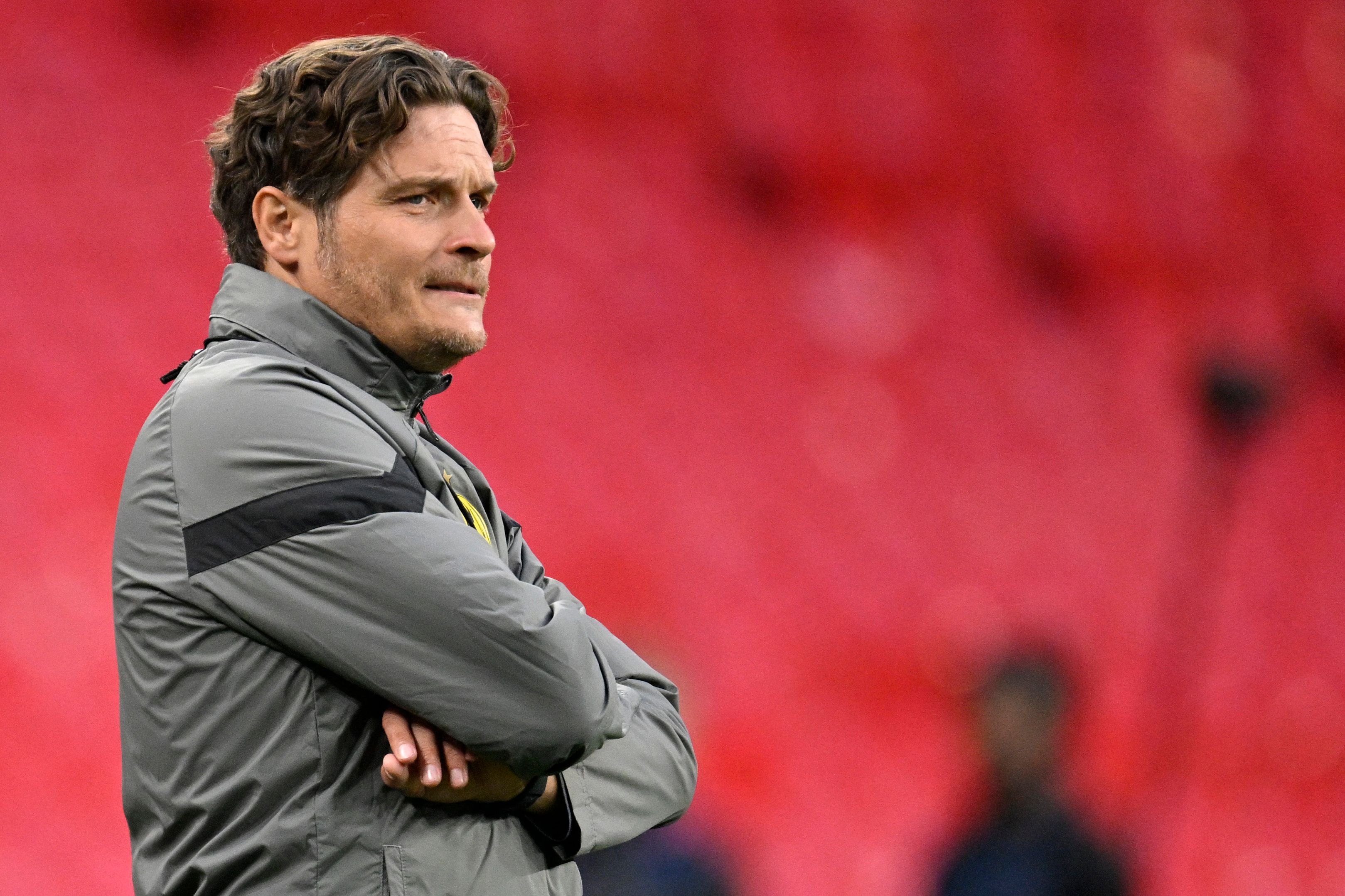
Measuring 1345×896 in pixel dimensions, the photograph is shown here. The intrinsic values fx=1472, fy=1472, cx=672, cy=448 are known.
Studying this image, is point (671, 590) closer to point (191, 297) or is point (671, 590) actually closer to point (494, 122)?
point (191, 297)

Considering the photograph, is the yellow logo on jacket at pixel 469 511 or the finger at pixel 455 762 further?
the yellow logo on jacket at pixel 469 511

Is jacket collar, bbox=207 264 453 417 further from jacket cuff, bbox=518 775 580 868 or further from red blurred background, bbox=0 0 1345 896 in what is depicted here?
red blurred background, bbox=0 0 1345 896

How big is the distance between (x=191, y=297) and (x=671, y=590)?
3.81 ft

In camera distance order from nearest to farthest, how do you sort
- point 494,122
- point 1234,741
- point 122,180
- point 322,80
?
point 322,80 < point 494,122 < point 122,180 < point 1234,741

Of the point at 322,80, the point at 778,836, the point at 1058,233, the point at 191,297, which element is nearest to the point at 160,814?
the point at 322,80

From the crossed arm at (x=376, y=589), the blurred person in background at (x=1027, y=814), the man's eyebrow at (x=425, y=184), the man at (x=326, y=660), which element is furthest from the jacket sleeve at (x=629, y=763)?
the blurred person in background at (x=1027, y=814)

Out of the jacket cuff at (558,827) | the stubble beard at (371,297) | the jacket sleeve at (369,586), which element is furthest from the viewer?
the stubble beard at (371,297)

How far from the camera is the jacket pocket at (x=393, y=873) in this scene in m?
1.09

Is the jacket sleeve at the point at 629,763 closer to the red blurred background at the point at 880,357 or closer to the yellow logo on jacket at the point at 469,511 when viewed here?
the yellow logo on jacket at the point at 469,511

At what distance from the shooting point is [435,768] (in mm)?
1082

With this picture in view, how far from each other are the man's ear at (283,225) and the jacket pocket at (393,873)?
56 cm

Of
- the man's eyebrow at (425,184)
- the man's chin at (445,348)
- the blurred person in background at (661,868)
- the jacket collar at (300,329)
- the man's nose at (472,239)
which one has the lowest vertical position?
the blurred person in background at (661,868)

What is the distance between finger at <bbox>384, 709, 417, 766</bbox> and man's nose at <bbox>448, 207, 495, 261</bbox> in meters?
0.47

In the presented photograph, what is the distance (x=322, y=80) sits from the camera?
1360 mm
